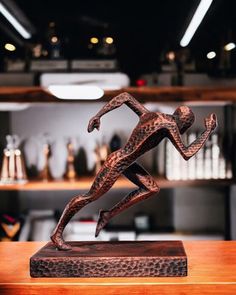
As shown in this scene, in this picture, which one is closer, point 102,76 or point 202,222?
point 102,76

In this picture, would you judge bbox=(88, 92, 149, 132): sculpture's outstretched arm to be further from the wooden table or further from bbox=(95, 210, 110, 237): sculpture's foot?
the wooden table

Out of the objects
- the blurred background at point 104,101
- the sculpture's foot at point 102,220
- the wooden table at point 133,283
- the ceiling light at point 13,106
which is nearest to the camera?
the wooden table at point 133,283

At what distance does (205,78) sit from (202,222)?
920mm

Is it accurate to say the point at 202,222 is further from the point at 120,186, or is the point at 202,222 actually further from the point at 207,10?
the point at 207,10

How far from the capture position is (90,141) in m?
3.10

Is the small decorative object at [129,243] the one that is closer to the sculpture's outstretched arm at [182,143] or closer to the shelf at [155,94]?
the sculpture's outstretched arm at [182,143]

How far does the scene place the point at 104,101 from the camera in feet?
9.45

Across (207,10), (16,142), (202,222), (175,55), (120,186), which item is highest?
(207,10)

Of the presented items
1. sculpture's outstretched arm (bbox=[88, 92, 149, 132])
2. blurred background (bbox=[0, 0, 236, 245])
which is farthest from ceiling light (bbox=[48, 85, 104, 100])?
sculpture's outstretched arm (bbox=[88, 92, 149, 132])

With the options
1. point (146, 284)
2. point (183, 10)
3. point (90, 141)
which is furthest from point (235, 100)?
point (146, 284)

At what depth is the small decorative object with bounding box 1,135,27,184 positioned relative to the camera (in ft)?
9.56

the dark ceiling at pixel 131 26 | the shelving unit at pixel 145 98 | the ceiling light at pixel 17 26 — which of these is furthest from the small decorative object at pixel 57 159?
the ceiling light at pixel 17 26

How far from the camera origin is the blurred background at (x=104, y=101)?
289cm

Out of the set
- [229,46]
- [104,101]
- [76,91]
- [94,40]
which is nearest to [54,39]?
[94,40]
